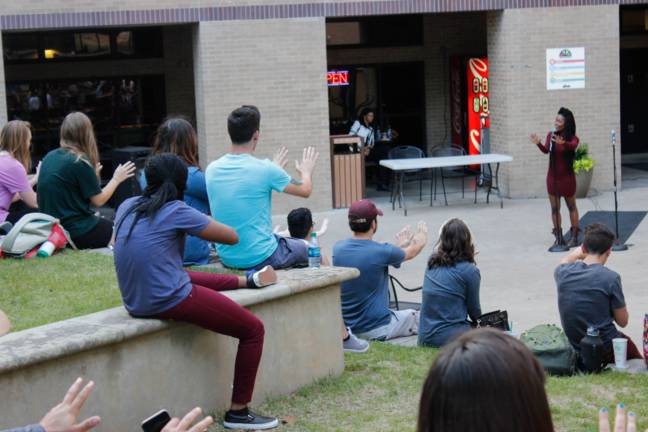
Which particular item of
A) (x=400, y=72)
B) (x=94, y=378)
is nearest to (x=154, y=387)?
(x=94, y=378)

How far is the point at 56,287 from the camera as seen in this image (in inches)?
304

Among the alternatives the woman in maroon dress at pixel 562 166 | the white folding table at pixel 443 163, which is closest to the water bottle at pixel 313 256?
the woman in maroon dress at pixel 562 166

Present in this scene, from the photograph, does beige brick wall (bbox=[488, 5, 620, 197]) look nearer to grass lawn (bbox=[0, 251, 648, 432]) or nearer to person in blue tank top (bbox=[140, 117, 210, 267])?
grass lawn (bbox=[0, 251, 648, 432])

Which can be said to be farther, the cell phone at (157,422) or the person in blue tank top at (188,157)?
the person in blue tank top at (188,157)

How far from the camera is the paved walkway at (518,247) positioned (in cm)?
1111

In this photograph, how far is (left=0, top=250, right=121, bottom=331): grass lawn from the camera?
698 centimetres

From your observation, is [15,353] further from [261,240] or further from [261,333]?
[261,240]

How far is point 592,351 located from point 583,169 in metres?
10.3

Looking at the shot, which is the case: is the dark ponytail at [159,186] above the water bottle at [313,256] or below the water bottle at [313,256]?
above

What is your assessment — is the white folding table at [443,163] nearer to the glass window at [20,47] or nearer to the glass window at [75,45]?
the glass window at [75,45]

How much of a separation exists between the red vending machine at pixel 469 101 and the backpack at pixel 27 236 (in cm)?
1222

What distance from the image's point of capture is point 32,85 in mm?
20000

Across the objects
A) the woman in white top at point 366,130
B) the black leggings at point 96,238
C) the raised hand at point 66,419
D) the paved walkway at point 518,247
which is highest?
the woman in white top at point 366,130

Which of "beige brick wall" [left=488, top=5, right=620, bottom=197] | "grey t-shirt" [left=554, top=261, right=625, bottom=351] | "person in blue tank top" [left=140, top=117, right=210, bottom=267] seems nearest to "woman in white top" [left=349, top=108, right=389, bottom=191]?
"beige brick wall" [left=488, top=5, right=620, bottom=197]
